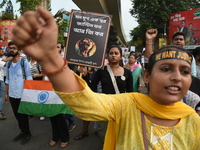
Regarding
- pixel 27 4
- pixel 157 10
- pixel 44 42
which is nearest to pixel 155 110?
pixel 44 42

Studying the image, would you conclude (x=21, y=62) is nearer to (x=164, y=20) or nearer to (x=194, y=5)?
(x=164, y=20)

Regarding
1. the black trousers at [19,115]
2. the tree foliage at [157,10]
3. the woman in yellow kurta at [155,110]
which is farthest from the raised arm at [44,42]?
the tree foliage at [157,10]

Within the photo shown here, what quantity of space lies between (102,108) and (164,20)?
77.9 ft

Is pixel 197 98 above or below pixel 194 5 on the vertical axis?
below

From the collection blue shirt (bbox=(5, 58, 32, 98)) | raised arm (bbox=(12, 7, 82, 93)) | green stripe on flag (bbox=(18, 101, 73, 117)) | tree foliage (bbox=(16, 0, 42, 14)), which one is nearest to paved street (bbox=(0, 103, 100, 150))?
green stripe on flag (bbox=(18, 101, 73, 117))

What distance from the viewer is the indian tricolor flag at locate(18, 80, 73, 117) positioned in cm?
282

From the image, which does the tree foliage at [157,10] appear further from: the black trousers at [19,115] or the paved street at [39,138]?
the black trousers at [19,115]

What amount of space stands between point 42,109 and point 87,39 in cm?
153

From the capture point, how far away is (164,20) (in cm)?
2148

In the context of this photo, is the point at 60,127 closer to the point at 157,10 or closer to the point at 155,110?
the point at 155,110

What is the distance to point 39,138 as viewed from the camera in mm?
3166

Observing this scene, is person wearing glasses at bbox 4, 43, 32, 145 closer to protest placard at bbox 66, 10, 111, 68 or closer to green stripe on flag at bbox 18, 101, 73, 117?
green stripe on flag at bbox 18, 101, 73, 117

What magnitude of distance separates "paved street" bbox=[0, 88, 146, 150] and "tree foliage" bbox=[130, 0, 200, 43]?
68.8ft

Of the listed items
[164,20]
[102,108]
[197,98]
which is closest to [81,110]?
[102,108]
